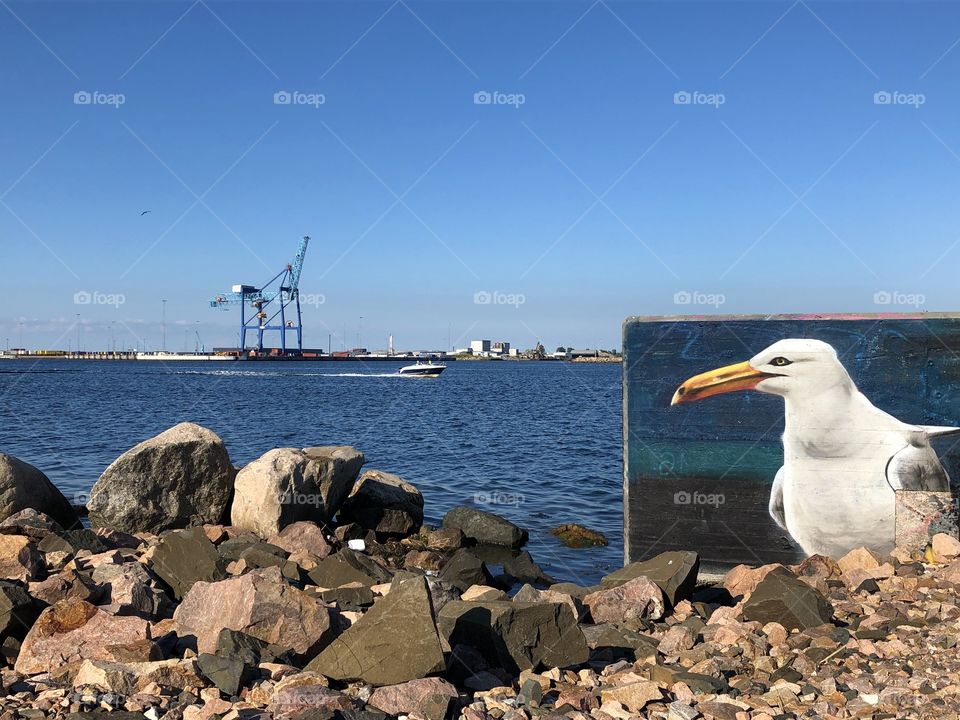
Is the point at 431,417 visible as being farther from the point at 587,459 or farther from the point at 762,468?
the point at 762,468

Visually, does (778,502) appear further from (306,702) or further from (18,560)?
(18,560)

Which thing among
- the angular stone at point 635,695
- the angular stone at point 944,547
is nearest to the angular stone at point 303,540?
the angular stone at point 635,695

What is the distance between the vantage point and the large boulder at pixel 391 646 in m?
6.06

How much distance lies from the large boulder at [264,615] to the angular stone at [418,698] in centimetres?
116

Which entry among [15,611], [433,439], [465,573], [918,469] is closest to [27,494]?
[15,611]

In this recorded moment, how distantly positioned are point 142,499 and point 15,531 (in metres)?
2.21

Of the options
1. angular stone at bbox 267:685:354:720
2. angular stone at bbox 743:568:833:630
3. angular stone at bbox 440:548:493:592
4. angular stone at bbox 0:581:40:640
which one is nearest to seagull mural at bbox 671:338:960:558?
angular stone at bbox 743:568:833:630

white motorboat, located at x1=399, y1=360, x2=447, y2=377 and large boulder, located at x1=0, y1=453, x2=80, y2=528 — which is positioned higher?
white motorboat, located at x1=399, y1=360, x2=447, y2=377

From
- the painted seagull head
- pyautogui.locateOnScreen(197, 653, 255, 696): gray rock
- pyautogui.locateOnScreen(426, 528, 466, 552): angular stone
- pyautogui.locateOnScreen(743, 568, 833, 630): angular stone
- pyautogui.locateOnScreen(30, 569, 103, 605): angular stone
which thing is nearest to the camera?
pyautogui.locateOnScreen(197, 653, 255, 696): gray rock

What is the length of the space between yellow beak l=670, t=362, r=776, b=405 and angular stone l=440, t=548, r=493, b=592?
359cm

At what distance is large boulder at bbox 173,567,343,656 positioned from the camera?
6.77 meters

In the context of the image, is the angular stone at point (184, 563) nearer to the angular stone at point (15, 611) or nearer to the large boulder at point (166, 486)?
the angular stone at point (15, 611)

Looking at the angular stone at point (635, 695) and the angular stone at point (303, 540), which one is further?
the angular stone at point (303, 540)

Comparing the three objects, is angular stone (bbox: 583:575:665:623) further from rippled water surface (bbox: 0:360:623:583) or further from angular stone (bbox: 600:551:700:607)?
rippled water surface (bbox: 0:360:623:583)
